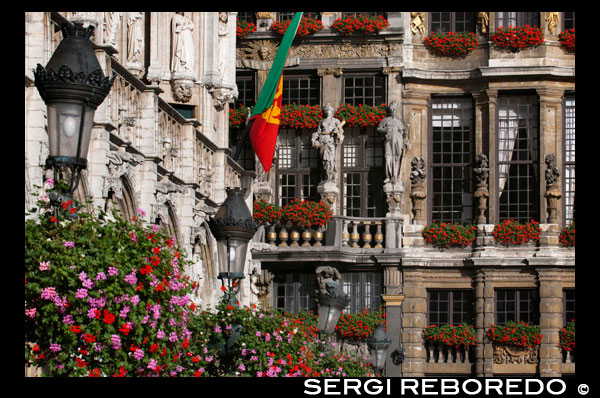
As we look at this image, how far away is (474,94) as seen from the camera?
39.0m

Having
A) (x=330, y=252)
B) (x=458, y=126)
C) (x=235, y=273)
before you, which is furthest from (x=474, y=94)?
(x=235, y=273)

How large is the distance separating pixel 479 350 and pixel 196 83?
1304 centimetres

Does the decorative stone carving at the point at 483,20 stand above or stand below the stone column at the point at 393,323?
above

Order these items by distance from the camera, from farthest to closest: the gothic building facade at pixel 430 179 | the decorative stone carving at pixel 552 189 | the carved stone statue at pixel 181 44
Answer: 1. the decorative stone carving at pixel 552 189
2. the gothic building facade at pixel 430 179
3. the carved stone statue at pixel 181 44

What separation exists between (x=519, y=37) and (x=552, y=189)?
3952mm

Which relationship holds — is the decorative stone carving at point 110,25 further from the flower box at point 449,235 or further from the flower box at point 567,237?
the flower box at point 567,237

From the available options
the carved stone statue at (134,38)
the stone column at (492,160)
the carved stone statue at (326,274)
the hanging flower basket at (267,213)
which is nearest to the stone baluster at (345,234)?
the carved stone statue at (326,274)

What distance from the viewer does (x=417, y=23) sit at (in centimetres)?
3928

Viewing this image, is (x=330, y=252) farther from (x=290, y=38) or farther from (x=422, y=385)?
(x=422, y=385)

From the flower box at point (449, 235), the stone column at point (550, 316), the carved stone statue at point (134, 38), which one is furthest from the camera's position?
the flower box at point (449, 235)

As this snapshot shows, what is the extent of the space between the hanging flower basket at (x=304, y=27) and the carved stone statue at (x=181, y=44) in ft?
36.2

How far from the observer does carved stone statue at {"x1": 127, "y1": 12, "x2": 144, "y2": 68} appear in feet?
81.4

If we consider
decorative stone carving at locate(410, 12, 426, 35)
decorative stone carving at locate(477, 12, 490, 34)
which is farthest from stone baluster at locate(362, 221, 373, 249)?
decorative stone carving at locate(477, 12, 490, 34)

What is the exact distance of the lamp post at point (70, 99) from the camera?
12.2 m
